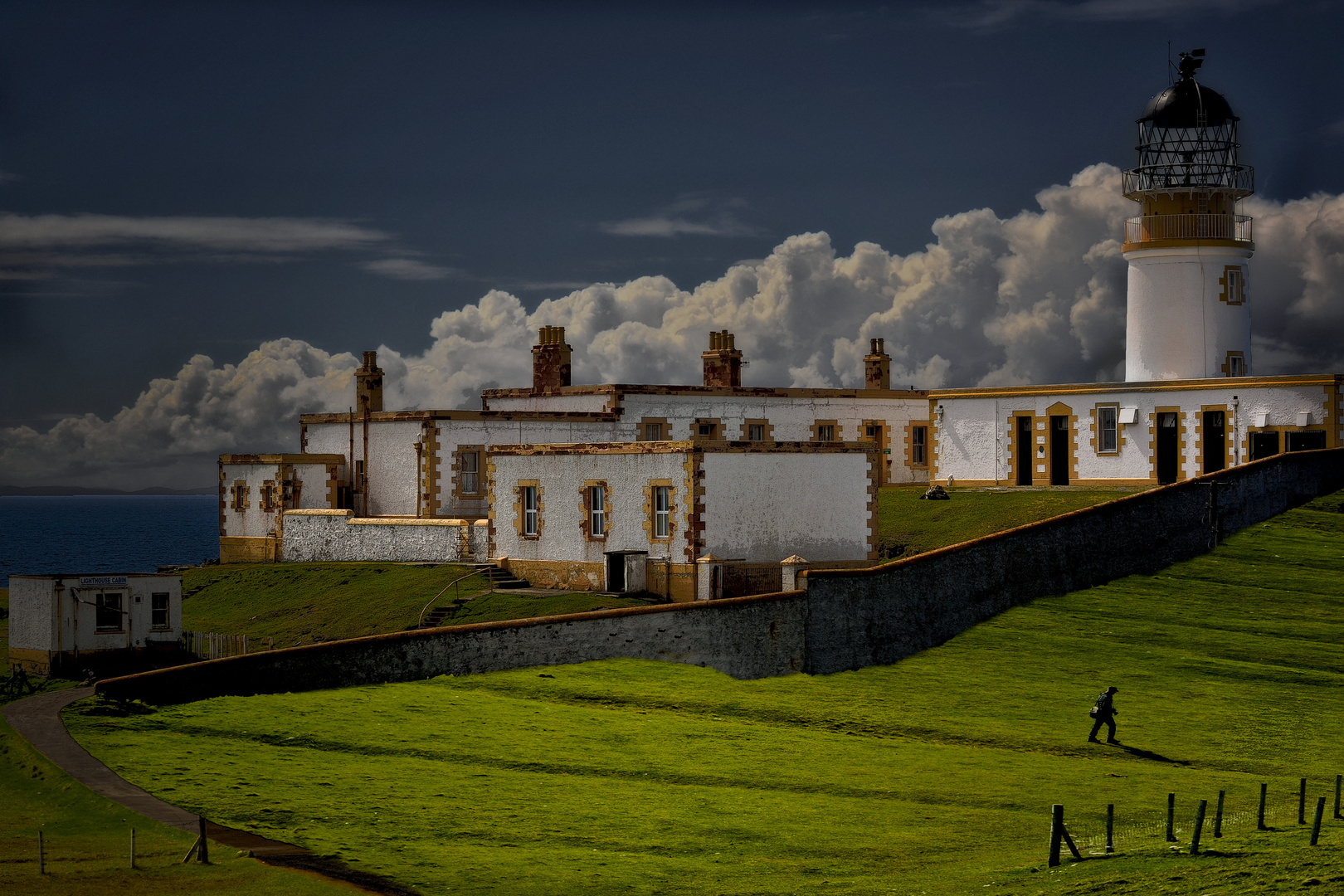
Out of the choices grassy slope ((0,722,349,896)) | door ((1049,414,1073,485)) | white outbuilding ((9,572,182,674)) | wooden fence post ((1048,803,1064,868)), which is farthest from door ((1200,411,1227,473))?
grassy slope ((0,722,349,896))

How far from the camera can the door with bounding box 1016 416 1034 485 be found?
2073 inches

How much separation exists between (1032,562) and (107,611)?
23.8 meters

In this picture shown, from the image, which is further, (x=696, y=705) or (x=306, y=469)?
(x=306, y=469)

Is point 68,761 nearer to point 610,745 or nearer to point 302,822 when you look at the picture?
point 302,822

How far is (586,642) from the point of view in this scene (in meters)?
32.3

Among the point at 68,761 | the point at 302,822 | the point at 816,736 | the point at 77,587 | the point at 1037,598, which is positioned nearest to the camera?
the point at 302,822

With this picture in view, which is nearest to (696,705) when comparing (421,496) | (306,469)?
(421,496)

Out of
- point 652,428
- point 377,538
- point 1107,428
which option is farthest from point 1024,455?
point 377,538

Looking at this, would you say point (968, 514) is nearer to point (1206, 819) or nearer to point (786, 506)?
point (786, 506)

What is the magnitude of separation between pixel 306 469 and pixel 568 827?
119 feet

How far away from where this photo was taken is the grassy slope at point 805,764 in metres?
19.4

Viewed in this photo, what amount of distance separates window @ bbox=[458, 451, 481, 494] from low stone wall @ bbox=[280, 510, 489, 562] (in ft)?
9.61

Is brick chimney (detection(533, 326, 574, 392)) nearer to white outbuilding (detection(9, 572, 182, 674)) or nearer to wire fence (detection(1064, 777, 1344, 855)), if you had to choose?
white outbuilding (detection(9, 572, 182, 674))

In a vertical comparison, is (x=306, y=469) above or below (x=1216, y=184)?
below
